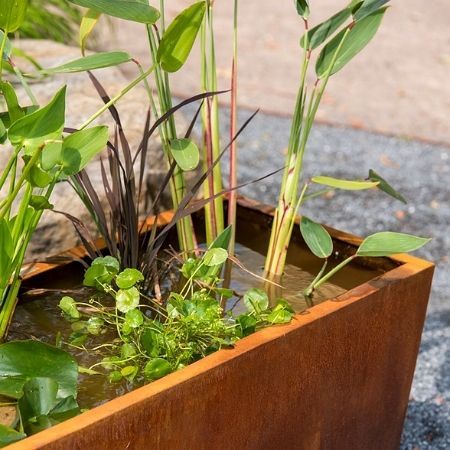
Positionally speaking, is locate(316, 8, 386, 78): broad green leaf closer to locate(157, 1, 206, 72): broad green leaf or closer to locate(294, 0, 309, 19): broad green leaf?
locate(294, 0, 309, 19): broad green leaf

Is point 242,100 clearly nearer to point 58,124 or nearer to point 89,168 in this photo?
point 89,168

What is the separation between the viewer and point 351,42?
1202mm

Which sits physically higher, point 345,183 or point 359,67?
point 345,183

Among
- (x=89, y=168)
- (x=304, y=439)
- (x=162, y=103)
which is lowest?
(x=304, y=439)

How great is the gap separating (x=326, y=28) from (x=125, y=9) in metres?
0.34

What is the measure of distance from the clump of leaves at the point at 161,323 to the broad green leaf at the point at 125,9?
305mm

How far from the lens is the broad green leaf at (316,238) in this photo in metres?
1.16

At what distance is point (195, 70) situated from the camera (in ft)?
14.9

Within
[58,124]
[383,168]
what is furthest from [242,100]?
[58,124]

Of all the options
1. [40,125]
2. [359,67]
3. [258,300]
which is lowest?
[359,67]

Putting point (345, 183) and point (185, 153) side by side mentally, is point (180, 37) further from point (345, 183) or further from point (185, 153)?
point (345, 183)

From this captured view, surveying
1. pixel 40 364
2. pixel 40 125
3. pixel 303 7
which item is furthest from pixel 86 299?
pixel 303 7

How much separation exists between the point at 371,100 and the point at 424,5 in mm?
2031

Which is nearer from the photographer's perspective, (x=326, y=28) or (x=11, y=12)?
(x=11, y=12)
